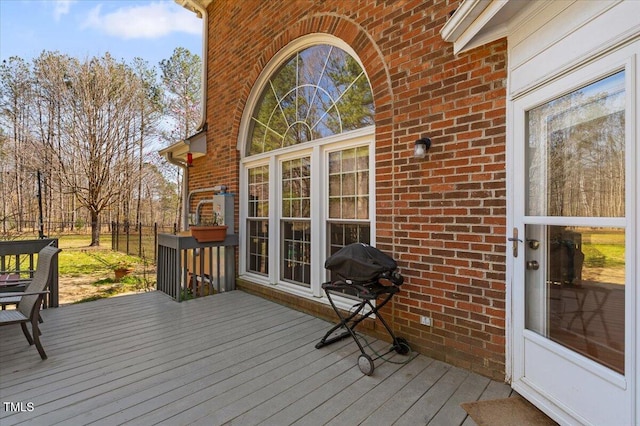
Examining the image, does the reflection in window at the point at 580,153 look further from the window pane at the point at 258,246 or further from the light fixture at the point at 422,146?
the window pane at the point at 258,246

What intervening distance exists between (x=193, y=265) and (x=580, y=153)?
4710mm

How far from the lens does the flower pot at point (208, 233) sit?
15.4 ft

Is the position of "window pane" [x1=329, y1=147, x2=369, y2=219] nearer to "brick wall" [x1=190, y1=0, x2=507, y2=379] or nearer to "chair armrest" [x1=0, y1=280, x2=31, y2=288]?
"brick wall" [x1=190, y1=0, x2=507, y2=379]

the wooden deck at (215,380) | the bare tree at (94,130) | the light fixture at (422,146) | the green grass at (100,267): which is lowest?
the green grass at (100,267)

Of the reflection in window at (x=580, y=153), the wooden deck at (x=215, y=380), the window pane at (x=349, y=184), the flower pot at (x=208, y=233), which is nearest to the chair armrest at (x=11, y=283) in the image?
the wooden deck at (x=215, y=380)

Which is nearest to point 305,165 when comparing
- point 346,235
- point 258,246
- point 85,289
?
point 346,235

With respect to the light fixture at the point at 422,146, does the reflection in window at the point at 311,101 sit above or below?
above

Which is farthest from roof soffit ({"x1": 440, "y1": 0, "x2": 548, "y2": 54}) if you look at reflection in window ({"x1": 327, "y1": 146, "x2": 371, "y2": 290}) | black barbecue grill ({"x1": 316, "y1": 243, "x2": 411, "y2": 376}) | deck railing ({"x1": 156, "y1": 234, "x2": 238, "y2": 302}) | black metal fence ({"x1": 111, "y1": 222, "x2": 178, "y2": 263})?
black metal fence ({"x1": 111, "y1": 222, "x2": 178, "y2": 263})

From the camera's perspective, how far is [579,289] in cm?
195

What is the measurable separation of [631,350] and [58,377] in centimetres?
383

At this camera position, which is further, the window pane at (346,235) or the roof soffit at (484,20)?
the window pane at (346,235)

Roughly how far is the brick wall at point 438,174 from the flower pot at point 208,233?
2852 millimetres

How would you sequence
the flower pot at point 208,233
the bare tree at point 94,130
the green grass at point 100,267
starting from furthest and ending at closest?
the bare tree at point 94,130
the green grass at point 100,267
the flower pot at point 208,233

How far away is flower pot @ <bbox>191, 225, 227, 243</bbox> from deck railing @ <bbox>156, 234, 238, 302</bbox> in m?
0.07
